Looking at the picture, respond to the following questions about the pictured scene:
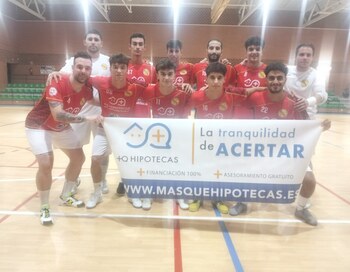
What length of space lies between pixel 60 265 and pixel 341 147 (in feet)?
25.3

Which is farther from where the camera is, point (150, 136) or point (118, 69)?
point (118, 69)

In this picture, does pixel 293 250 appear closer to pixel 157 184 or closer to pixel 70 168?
pixel 157 184

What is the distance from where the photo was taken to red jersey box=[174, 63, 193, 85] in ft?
14.4

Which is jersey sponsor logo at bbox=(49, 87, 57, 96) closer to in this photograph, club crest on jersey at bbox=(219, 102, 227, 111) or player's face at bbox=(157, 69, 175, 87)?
player's face at bbox=(157, 69, 175, 87)

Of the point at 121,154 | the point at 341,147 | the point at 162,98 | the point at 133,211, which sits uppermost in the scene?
the point at 162,98

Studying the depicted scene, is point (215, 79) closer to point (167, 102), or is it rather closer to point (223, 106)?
point (223, 106)

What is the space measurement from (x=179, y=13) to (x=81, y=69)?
17.2 m

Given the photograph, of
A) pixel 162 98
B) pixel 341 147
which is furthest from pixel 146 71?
pixel 341 147

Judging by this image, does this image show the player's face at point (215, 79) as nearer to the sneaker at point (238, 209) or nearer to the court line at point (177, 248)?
the sneaker at point (238, 209)

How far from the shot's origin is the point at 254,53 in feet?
12.5

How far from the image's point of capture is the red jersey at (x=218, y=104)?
3.52 meters

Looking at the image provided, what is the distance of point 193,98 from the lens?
3.62 m

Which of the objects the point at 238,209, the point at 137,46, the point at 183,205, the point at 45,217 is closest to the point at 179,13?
the point at 137,46

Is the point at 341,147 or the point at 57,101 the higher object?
the point at 57,101
